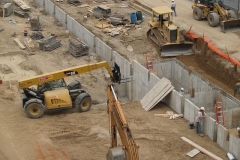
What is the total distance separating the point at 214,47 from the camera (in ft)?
102

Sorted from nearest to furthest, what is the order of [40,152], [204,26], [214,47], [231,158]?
[231,158]
[40,152]
[214,47]
[204,26]

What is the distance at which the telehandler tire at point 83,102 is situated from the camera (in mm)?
24500

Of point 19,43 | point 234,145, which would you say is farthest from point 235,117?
point 19,43

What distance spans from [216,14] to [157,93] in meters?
12.2

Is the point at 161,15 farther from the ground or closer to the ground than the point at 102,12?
farther from the ground

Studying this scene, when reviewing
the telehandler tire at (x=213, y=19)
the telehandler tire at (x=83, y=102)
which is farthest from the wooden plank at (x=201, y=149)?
the telehandler tire at (x=213, y=19)

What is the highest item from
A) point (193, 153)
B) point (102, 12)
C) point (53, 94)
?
point (102, 12)

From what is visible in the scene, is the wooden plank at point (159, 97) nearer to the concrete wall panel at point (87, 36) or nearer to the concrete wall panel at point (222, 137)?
the concrete wall panel at point (222, 137)

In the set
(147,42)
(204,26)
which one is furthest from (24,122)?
(204,26)

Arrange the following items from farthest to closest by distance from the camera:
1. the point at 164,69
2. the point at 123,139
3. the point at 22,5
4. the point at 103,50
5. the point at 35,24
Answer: the point at 22,5 → the point at 35,24 → the point at 103,50 → the point at 164,69 → the point at 123,139

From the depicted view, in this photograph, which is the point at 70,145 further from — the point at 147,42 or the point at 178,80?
the point at 147,42

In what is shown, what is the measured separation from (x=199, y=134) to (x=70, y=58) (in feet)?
40.5

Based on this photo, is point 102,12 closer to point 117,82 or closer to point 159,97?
point 159,97

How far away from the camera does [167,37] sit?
31062mm
